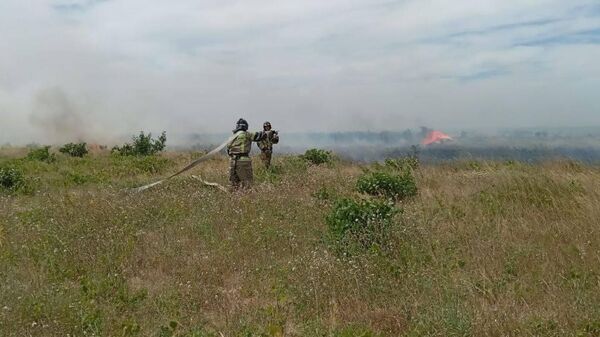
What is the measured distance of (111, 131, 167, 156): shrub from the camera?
24.0 meters

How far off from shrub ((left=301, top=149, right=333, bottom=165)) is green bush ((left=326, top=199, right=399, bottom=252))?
9.73m

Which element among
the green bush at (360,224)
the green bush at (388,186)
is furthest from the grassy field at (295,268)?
the green bush at (388,186)

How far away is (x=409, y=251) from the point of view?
17.1 feet

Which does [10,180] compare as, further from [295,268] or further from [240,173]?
[295,268]

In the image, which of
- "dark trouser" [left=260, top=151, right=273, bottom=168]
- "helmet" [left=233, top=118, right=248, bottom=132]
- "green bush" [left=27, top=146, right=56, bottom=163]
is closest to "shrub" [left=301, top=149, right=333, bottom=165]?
"dark trouser" [left=260, top=151, right=273, bottom=168]

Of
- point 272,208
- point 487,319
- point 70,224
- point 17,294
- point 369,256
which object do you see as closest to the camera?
point 487,319

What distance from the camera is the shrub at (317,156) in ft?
52.5

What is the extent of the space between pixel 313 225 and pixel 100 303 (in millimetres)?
3016

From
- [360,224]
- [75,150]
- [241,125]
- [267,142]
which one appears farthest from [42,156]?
[360,224]

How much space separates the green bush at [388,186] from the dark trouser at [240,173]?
2404mm

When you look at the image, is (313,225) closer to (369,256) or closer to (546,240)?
→ (369,256)

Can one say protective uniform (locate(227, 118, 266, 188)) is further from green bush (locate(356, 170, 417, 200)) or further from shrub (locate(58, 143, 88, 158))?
shrub (locate(58, 143, 88, 158))

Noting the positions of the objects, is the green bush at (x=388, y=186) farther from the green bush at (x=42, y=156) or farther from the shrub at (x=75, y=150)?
the shrub at (x=75, y=150)

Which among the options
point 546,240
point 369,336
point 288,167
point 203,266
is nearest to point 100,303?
point 203,266
